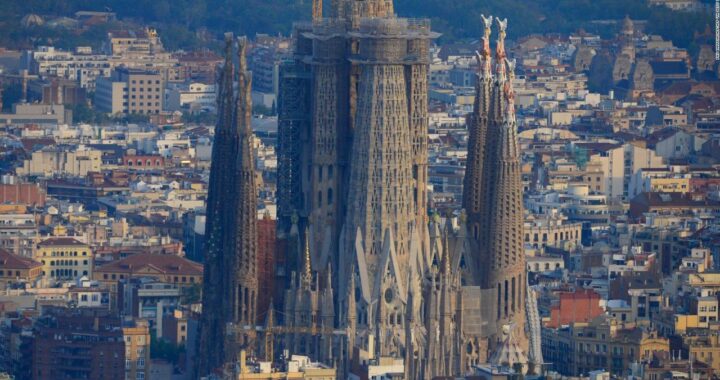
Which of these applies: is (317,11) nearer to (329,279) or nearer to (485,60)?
(485,60)

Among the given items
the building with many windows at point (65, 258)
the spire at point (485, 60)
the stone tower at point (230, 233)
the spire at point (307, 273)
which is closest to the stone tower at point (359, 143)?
the spire at point (307, 273)

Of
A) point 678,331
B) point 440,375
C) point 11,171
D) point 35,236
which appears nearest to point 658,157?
point 11,171

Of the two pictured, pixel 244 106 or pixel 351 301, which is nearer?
pixel 351 301

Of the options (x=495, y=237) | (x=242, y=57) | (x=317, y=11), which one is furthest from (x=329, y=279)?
(x=317, y=11)

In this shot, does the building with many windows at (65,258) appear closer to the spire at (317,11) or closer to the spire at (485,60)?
the spire at (317,11)

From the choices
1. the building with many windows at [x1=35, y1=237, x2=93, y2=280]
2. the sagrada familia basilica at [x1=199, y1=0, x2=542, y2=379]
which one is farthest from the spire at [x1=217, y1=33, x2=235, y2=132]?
the building with many windows at [x1=35, y1=237, x2=93, y2=280]

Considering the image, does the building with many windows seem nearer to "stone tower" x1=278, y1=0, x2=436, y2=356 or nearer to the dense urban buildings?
the dense urban buildings

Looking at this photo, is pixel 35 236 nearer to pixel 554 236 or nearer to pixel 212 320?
pixel 554 236

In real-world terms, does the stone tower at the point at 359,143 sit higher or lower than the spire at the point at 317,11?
lower
